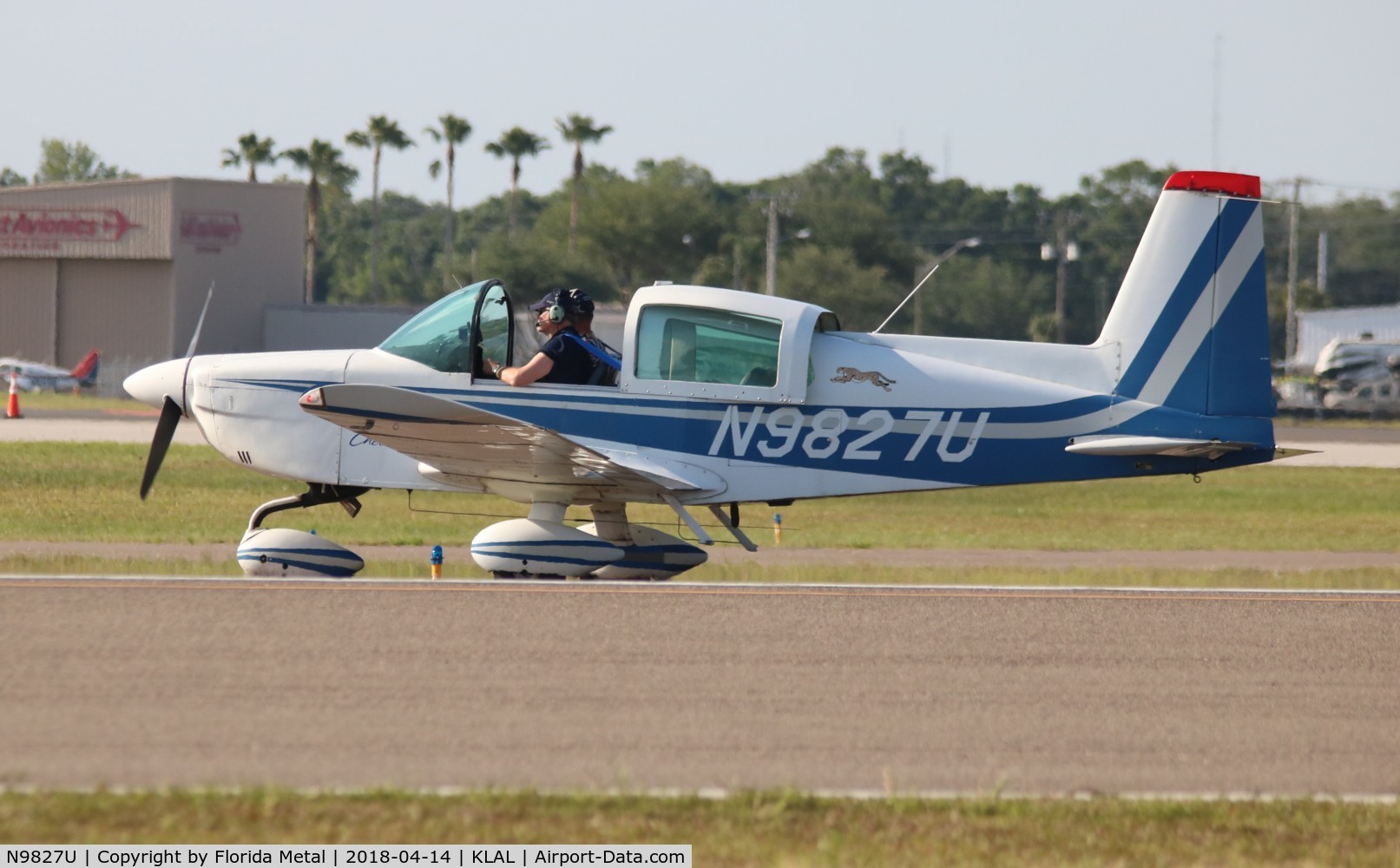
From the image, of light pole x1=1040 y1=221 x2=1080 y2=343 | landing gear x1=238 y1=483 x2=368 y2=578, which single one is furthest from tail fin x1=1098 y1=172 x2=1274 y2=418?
light pole x1=1040 y1=221 x2=1080 y2=343

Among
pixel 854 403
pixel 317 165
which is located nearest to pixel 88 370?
pixel 317 165

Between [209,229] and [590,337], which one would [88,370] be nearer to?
[209,229]

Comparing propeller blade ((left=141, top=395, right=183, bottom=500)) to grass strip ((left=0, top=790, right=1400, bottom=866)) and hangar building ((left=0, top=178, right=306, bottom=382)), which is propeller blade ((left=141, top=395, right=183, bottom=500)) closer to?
grass strip ((left=0, top=790, right=1400, bottom=866))

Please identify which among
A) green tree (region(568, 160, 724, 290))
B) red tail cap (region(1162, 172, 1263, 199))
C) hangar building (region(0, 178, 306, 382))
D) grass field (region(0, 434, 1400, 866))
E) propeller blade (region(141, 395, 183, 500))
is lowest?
grass field (region(0, 434, 1400, 866))

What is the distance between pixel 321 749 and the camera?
586 cm

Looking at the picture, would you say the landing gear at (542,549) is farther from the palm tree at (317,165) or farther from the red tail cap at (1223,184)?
the palm tree at (317,165)

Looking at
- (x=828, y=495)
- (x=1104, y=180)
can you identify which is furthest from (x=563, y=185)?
(x=828, y=495)

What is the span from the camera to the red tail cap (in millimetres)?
10508

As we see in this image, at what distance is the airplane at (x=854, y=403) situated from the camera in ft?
33.8

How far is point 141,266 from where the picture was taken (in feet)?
185

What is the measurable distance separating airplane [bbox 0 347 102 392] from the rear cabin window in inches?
1880

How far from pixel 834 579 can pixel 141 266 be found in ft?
165

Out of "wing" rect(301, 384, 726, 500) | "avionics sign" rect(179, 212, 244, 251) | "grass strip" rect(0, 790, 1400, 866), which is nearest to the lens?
"grass strip" rect(0, 790, 1400, 866)

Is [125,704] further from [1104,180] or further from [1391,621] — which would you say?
[1104,180]
